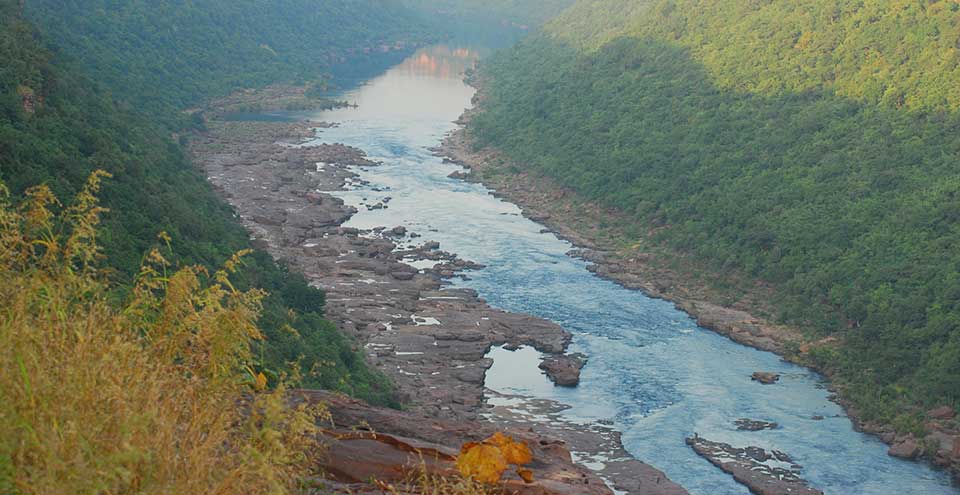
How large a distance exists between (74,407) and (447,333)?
84.4 feet

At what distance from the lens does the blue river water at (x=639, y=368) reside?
23984 millimetres

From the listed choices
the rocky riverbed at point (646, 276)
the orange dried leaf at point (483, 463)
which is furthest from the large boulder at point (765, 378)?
the orange dried leaf at point (483, 463)

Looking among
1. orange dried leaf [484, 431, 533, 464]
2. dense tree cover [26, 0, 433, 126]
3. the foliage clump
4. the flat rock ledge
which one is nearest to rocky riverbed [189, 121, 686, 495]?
the flat rock ledge

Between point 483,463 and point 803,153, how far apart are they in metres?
35.3

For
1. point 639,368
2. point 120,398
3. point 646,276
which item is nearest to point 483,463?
point 120,398

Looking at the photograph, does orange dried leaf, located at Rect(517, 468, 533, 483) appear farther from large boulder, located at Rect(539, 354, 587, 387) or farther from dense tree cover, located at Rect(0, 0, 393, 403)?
large boulder, located at Rect(539, 354, 587, 387)

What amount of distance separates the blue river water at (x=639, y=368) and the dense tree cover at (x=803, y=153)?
7.81 feet

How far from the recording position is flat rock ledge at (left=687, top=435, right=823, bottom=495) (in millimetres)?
22531

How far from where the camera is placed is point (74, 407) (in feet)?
17.0

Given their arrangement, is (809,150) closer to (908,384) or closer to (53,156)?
(908,384)

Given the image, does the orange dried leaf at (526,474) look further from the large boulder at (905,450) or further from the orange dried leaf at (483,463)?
the large boulder at (905,450)

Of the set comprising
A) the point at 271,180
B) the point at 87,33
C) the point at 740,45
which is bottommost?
the point at 271,180

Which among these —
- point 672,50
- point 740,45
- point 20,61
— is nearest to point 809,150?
point 740,45

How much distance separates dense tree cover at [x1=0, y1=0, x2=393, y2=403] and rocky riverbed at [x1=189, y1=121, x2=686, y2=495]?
1982 millimetres
